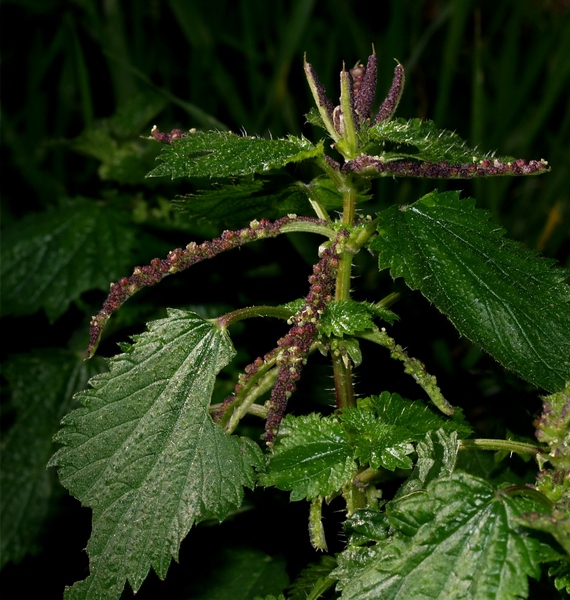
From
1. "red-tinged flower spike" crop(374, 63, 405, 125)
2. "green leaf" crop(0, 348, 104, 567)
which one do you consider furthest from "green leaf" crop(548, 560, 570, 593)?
"green leaf" crop(0, 348, 104, 567)

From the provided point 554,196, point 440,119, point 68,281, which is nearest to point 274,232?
point 68,281

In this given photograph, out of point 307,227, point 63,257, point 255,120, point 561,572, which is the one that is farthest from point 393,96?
point 255,120

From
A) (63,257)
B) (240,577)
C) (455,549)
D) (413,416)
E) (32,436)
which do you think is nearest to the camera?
(455,549)

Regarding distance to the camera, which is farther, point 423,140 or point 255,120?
point 255,120

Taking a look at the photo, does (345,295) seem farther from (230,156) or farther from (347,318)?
(230,156)

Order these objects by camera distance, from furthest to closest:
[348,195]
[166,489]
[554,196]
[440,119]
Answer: [554,196] < [440,119] < [348,195] < [166,489]

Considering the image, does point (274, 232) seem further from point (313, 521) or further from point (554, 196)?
point (554, 196)
